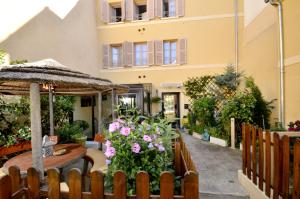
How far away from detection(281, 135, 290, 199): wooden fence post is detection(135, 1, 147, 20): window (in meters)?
13.0

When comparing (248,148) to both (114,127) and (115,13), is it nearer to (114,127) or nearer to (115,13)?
(114,127)

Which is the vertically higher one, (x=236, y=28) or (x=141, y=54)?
(x=236, y=28)

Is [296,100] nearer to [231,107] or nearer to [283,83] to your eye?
[283,83]

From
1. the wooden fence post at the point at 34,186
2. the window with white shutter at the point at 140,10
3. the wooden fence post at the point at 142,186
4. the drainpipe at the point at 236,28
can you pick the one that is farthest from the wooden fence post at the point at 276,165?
the window with white shutter at the point at 140,10

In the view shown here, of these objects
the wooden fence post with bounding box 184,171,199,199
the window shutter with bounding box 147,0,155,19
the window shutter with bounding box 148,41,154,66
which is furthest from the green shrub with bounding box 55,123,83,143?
the window shutter with bounding box 147,0,155,19

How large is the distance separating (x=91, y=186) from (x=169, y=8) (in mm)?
13782

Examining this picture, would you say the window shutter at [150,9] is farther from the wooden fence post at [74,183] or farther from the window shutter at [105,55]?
the wooden fence post at [74,183]

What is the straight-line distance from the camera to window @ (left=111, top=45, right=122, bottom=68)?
14438 millimetres

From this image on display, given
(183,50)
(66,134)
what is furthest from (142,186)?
(183,50)

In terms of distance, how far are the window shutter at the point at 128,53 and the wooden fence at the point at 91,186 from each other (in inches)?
490

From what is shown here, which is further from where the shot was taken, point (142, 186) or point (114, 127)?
point (114, 127)

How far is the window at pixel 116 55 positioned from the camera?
14.4 m

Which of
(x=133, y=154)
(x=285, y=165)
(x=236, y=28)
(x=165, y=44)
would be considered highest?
(x=236, y=28)

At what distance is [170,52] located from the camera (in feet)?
45.6
